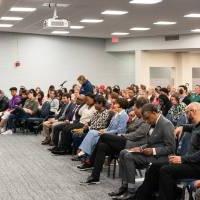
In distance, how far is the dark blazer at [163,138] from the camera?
5191 mm

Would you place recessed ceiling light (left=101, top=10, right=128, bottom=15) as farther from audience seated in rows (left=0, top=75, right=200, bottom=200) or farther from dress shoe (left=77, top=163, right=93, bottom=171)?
dress shoe (left=77, top=163, right=93, bottom=171)

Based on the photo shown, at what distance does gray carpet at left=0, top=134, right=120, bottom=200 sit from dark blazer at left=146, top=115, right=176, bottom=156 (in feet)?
3.22

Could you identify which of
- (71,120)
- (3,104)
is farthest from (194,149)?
(3,104)

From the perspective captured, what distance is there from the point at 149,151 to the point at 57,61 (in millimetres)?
13192

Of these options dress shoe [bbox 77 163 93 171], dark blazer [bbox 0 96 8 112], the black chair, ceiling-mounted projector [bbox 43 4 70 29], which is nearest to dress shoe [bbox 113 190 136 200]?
dress shoe [bbox 77 163 93 171]

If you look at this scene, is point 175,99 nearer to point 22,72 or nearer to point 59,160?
point 59,160

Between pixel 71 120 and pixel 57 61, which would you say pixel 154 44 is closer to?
pixel 57 61

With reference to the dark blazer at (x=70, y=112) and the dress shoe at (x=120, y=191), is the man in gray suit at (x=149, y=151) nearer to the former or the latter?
the dress shoe at (x=120, y=191)

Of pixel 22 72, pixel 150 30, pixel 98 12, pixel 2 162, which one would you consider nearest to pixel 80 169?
pixel 2 162

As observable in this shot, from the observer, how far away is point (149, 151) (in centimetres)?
528

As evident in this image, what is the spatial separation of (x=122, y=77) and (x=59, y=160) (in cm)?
1149

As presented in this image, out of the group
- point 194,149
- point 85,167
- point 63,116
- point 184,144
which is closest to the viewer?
point 194,149

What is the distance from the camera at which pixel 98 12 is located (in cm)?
1154

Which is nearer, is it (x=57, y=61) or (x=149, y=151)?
(x=149, y=151)
